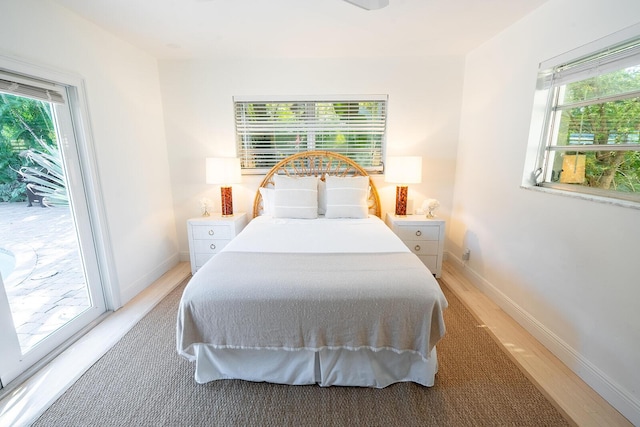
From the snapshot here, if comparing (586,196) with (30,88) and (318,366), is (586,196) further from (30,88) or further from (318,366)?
(30,88)

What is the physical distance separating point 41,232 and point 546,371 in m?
3.46

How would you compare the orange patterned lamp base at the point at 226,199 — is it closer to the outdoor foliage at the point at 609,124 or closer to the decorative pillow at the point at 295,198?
the decorative pillow at the point at 295,198

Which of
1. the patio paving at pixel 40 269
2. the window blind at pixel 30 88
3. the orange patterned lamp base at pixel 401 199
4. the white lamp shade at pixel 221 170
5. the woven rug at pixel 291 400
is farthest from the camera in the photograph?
the orange patterned lamp base at pixel 401 199

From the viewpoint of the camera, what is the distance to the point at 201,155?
3201 mm

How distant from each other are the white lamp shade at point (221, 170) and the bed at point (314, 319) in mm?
1343

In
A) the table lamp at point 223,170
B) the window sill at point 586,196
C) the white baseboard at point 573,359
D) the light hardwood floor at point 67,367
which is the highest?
the table lamp at point 223,170

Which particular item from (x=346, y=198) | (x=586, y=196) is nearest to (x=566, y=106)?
(x=586, y=196)

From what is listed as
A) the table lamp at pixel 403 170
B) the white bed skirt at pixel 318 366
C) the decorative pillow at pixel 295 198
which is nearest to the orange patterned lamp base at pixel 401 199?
the table lamp at pixel 403 170

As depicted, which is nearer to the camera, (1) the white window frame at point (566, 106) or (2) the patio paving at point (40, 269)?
(1) the white window frame at point (566, 106)

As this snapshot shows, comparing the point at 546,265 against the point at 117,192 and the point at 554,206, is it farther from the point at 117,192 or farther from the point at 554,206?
the point at 117,192

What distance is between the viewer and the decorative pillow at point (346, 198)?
9.29 feet

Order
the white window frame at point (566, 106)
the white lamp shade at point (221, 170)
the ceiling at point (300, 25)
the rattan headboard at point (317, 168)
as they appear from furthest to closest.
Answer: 1. the rattan headboard at point (317, 168)
2. the white lamp shade at point (221, 170)
3. the ceiling at point (300, 25)
4. the white window frame at point (566, 106)

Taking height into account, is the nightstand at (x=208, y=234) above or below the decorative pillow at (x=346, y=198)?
below

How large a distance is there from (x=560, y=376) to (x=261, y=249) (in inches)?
80.7
